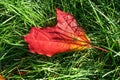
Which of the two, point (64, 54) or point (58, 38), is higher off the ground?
point (58, 38)

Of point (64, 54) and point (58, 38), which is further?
point (64, 54)

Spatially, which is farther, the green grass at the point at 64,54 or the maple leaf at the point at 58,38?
the green grass at the point at 64,54

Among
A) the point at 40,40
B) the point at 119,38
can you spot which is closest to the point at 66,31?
the point at 40,40

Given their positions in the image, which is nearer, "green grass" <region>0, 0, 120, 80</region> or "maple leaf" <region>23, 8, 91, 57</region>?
"maple leaf" <region>23, 8, 91, 57</region>
